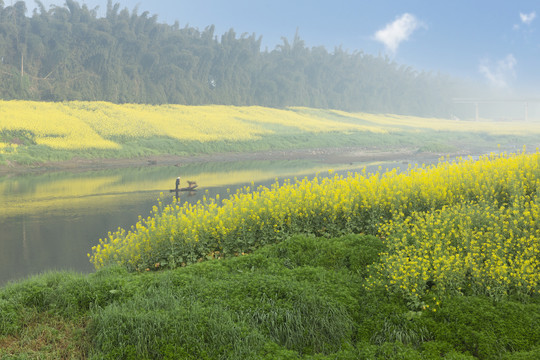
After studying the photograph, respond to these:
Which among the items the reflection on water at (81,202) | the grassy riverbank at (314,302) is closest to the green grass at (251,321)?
the grassy riverbank at (314,302)

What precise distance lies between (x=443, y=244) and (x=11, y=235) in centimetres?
1128

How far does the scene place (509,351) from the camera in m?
4.52

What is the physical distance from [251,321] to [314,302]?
75 cm

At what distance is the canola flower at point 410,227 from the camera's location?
18.1ft

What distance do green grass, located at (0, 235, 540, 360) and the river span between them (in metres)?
3.67

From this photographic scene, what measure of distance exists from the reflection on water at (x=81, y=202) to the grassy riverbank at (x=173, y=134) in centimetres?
511

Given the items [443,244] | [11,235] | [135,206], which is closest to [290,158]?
[135,206]

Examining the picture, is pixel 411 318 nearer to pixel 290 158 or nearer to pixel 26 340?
pixel 26 340

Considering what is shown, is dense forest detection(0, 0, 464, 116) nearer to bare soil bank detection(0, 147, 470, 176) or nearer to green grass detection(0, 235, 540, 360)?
bare soil bank detection(0, 147, 470, 176)

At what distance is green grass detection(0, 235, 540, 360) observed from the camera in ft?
15.1

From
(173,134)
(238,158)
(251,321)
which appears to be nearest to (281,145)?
(238,158)

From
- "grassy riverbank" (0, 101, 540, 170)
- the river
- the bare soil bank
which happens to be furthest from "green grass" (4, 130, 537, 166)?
the river

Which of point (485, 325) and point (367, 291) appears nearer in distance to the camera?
point (485, 325)

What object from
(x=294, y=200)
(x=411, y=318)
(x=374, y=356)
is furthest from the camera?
(x=294, y=200)
